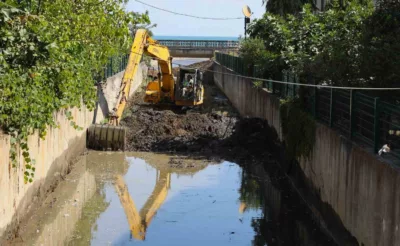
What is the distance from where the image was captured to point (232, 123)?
28109mm

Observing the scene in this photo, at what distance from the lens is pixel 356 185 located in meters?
11.8

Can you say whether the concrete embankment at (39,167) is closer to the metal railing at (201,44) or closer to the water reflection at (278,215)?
the water reflection at (278,215)

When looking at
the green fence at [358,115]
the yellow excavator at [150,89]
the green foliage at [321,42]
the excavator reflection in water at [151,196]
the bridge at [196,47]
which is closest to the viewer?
the green fence at [358,115]

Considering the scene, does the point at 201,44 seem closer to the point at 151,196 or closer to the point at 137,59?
the point at 137,59

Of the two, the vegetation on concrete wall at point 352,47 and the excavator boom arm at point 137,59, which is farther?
the excavator boom arm at point 137,59

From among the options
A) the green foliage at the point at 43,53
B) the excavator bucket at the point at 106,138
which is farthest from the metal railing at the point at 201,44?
the green foliage at the point at 43,53

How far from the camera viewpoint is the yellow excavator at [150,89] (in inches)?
918

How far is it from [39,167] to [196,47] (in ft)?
207

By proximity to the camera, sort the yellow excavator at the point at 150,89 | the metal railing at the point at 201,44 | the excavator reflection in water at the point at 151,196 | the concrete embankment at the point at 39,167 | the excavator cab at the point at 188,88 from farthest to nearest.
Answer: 1. the metal railing at the point at 201,44
2. the excavator cab at the point at 188,88
3. the yellow excavator at the point at 150,89
4. the excavator reflection in water at the point at 151,196
5. the concrete embankment at the point at 39,167

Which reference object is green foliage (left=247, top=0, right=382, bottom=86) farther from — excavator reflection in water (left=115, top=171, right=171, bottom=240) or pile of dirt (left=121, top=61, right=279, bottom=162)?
excavator reflection in water (left=115, top=171, right=171, bottom=240)

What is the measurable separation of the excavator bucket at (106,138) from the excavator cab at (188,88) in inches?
361

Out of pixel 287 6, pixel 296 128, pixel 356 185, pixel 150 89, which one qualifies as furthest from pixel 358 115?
pixel 287 6

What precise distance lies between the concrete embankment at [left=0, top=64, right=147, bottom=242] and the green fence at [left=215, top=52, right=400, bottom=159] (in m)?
6.34

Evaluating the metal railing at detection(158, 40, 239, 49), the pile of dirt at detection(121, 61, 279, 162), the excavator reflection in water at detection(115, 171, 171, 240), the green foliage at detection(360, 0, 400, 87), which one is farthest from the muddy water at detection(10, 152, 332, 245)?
the metal railing at detection(158, 40, 239, 49)
